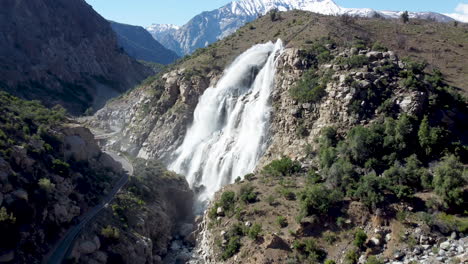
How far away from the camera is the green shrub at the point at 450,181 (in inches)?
1144

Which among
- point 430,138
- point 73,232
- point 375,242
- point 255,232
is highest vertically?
point 430,138

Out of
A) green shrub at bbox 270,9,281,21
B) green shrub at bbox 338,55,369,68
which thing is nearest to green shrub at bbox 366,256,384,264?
green shrub at bbox 338,55,369,68

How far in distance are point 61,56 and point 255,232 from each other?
3792 inches

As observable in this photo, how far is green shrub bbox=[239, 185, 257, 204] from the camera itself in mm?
37375

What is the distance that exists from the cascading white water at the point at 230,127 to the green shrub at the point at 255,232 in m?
16.2

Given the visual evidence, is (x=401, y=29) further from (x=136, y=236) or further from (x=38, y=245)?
(x=38, y=245)

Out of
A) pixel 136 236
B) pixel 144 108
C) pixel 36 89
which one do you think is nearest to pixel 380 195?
pixel 136 236

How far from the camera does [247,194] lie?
3797 centimetres

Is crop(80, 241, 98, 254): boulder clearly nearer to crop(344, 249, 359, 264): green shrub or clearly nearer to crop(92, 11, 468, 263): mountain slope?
crop(92, 11, 468, 263): mountain slope

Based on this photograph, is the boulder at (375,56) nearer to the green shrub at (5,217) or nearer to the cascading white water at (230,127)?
the cascading white water at (230,127)

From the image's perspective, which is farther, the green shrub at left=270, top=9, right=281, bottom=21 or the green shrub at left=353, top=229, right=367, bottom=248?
the green shrub at left=270, top=9, right=281, bottom=21

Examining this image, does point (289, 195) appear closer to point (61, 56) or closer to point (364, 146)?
point (364, 146)

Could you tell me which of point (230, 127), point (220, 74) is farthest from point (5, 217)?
point (220, 74)

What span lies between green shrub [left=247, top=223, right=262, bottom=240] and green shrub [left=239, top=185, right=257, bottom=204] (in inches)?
167
